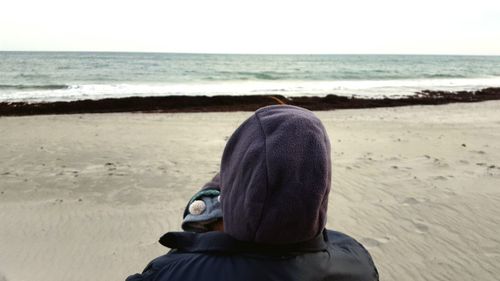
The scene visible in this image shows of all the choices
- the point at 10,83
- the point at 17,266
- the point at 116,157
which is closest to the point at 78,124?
the point at 116,157

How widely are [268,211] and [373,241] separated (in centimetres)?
308

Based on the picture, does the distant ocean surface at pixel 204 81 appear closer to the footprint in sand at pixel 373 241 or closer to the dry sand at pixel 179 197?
the dry sand at pixel 179 197

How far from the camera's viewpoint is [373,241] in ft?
12.6

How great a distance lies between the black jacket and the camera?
3.46ft

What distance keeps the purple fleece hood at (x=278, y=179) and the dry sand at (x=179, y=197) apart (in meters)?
2.56

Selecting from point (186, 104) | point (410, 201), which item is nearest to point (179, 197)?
point (410, 201)

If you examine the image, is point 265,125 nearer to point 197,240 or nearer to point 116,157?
point 197,240

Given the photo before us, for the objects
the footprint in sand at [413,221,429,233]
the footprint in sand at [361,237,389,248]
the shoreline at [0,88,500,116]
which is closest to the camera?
the footprint in sand at [361,237,389,248]

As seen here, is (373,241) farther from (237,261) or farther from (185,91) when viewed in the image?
(185,91)

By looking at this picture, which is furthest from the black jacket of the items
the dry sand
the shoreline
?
the shoreline

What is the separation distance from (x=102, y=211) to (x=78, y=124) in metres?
6.06

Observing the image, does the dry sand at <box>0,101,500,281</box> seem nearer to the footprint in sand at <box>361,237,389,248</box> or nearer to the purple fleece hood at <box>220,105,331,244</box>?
the footprint in sand at <box>361,237,389,248</box>

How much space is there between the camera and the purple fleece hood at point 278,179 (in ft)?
3.28

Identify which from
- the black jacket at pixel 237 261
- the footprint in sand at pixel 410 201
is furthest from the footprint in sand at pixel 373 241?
the black jacket at pixel 237 261
